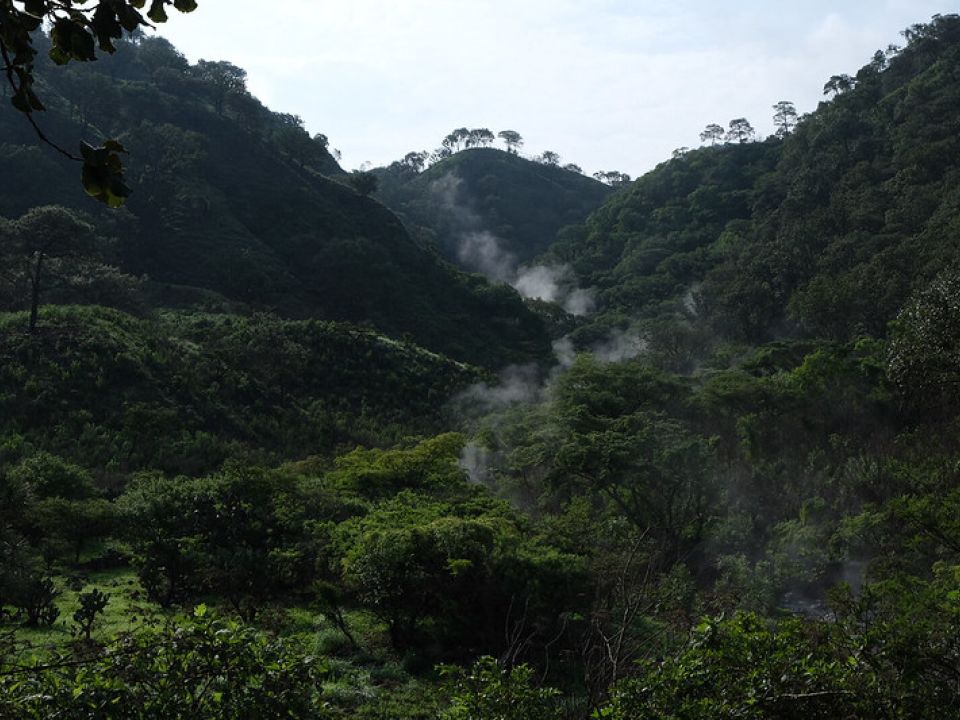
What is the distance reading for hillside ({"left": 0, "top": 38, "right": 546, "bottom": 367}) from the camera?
4938 centimetres

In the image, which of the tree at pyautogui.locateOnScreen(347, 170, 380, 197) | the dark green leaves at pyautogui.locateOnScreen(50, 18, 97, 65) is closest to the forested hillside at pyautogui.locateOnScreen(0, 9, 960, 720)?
the dark green leaves at pyautogui.locateOnScreen(50, 18, 97, 65)

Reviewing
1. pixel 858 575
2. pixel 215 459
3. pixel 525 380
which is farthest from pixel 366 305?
pixel 858 575

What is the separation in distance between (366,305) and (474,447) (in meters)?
29.3

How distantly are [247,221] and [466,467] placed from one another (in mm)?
40940

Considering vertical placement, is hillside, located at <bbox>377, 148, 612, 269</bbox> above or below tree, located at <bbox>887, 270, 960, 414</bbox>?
above

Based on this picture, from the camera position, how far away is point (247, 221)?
191 feet

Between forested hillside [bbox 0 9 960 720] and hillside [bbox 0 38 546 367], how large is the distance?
0.35 m

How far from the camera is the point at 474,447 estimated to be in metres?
24.7

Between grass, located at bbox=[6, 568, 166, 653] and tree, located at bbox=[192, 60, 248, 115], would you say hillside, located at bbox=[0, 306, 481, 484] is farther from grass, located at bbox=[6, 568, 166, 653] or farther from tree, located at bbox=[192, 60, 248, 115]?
tree, located at bbox=[192, 60, 248, 115]

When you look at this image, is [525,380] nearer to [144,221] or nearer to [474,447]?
[474,447]

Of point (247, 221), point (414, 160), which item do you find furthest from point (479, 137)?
point (247, 221)

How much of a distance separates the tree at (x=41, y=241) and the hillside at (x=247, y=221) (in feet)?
47.6

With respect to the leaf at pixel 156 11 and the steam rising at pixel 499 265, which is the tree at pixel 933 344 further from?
the steam rising at pixel 499 265

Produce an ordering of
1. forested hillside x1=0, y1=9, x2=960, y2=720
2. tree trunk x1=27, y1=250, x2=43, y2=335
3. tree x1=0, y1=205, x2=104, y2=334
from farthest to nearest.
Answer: tree x1=0, y1=205, x2=104, y2=334 < tree trunk x1=27, y1=250, x2=43, y2=335 < forested hillside x1=0, y1=9, x2=960, y2=720
